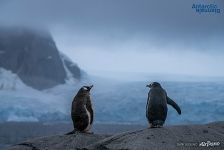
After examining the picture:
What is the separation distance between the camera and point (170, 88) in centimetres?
5906

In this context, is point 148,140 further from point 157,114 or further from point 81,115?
point 81,115

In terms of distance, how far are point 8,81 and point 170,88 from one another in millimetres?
79511

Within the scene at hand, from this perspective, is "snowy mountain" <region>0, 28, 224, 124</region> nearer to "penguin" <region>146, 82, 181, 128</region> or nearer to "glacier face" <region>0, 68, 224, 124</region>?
"glacier face" <region>0, 68, 224, 124</region>

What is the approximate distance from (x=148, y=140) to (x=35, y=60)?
13158 centimetres

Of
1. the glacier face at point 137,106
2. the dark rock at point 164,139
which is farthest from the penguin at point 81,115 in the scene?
the glacier face at point 137,106

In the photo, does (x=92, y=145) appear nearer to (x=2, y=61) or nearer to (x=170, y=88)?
(x=170, y=88)

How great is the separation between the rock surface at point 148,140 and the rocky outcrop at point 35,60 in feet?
396

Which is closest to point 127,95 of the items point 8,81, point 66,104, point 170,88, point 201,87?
point 170,88

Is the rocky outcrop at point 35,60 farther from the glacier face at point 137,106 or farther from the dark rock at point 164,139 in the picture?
the dark rock at point 164,139

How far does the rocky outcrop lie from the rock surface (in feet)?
396

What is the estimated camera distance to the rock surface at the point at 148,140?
26.8 feet

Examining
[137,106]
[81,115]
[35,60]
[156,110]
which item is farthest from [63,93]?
[156,110]

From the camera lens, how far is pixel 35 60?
5433 inches

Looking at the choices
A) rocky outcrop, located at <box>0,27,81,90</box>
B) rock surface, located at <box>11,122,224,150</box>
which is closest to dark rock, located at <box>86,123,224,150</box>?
rock surface, located at <box>11,122,224,150</box>
